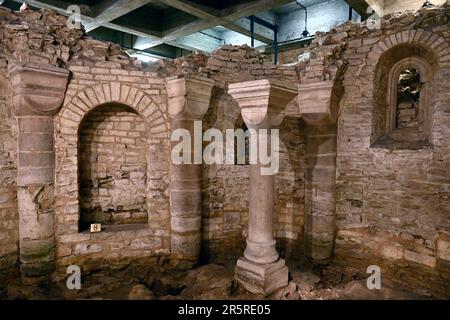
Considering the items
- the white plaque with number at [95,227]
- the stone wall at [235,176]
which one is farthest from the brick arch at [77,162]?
the stone wall at [235,176]

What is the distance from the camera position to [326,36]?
5.01 m

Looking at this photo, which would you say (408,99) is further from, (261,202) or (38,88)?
(38,88)

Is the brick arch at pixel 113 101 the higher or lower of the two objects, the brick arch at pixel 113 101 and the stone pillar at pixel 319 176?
the higher

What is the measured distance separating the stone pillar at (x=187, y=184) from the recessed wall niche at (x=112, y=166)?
0.73 metres

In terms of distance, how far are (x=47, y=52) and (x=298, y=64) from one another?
13.4ft

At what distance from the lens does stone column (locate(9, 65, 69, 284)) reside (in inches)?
155

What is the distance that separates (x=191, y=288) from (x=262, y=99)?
2822 millimetres

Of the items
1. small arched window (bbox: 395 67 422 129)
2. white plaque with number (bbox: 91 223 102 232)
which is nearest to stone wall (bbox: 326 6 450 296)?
small arched window (bbox: 395 67 422 129)

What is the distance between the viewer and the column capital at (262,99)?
3.44 m

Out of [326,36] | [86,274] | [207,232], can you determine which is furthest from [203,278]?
[326,36]

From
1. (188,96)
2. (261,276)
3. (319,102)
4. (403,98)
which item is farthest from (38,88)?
(403,98)

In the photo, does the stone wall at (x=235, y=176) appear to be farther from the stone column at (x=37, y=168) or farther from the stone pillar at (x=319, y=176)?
the stone column at (x=37, y=168)

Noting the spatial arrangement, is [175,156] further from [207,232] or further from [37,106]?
[37,106]

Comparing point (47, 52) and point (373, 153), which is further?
point (373, 153)
